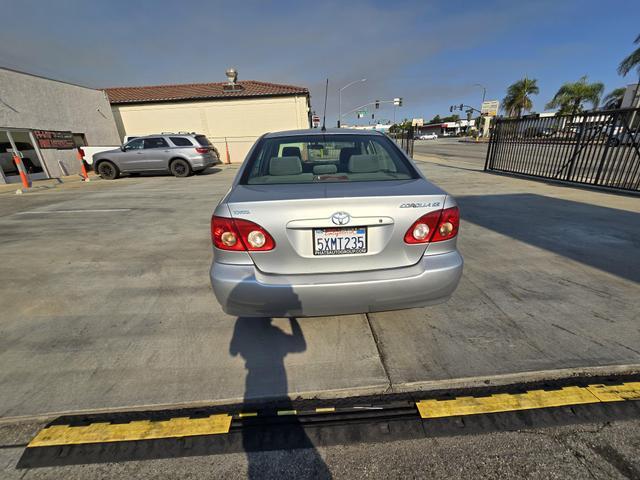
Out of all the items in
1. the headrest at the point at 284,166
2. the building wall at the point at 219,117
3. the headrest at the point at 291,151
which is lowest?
the headrest at the point at 284,166

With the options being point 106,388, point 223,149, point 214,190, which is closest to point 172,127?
point 223,149

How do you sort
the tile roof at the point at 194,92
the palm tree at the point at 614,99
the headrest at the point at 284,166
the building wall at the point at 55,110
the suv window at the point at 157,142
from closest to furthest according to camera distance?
1. the headrest at the point at 284,166
2. the building wall at the point at 55,110
3. the suv window at the point at 157,142
4. the tile roof at the point at 194,92
5. the palm tree at the point at 614,99

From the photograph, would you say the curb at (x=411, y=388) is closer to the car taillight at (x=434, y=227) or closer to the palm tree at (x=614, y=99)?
the car taillight at (x=434, y=227)

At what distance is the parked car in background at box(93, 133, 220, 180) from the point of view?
11922 millimetres

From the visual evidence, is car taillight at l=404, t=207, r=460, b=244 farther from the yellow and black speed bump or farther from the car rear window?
the car rear window

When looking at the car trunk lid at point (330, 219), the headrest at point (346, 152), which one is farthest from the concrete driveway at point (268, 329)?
the headrest at point (346, 152)

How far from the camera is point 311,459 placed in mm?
1537

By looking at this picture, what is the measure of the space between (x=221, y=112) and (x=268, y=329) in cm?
Result: 1938

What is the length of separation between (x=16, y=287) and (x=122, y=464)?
3.19m

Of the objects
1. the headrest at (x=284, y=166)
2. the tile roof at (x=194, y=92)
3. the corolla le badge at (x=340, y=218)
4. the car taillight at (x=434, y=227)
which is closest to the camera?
the corolla le badge at (x=340, y=218)

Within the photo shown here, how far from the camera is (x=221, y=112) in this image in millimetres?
18594

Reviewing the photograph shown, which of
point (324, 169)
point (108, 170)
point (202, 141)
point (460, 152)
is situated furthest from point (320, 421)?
point (460, 152)

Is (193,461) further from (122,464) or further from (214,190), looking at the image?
(214,190)

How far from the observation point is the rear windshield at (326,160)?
237 centimetres
